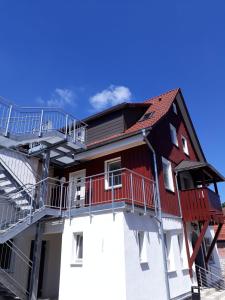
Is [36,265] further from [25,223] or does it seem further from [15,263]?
[25,223]

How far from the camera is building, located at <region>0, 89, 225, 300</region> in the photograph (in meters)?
8.48

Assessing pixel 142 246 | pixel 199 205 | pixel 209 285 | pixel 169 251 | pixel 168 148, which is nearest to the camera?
pixel 142 246

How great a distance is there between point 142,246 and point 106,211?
6.04ft

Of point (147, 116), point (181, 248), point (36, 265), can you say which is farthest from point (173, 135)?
point (36, 265)

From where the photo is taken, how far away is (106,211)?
8859mm

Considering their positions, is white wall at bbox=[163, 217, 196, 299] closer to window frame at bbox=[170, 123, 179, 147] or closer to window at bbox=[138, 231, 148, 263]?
window at bbox=[138, 231, 148, 263]

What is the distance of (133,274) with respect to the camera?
26.7 feet

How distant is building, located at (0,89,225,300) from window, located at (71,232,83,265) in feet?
0.11

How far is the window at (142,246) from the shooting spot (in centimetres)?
897

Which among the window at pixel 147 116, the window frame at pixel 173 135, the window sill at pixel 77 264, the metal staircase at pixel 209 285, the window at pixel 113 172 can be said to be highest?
the window at pixel 147 116

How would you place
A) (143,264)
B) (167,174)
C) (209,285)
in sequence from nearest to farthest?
(143,264), (167,174), (209,285)

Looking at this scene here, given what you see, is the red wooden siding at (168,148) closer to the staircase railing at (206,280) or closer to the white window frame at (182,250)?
the white window frame at (182,250)

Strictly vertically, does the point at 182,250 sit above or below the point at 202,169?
below

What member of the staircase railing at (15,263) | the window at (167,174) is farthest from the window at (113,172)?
the staircase railing at (15,263)
